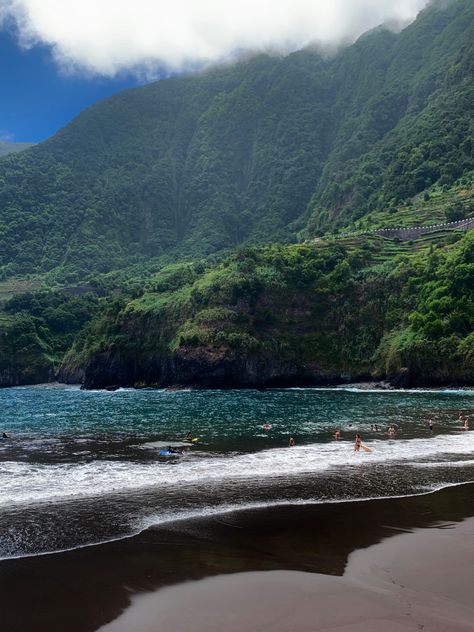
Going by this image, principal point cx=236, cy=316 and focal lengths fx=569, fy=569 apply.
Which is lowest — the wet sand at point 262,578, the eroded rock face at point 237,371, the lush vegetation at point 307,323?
the wet sand at point 262,578

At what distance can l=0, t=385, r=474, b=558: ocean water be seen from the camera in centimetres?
2202

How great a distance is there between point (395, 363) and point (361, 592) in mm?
89493

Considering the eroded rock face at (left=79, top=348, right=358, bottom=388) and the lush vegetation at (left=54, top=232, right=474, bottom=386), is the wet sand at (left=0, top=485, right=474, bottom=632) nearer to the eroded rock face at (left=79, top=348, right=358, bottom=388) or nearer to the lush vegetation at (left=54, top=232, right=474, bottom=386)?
the lush vegetation at (left=54, top=232, right=474, bottom=386)

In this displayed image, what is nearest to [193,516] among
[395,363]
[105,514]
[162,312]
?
[105,514]

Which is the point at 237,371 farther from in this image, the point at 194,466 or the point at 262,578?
the point at 262,578

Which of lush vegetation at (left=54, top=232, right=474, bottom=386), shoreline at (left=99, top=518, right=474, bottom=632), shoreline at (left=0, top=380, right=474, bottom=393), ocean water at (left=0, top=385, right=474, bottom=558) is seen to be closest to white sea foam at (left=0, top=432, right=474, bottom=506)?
ocean water at (left=0, top=385, right=474, bottom=558)

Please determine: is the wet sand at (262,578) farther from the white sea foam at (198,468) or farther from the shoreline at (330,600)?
the white sea foam at (198,468)

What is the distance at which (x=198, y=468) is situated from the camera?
3166 cm

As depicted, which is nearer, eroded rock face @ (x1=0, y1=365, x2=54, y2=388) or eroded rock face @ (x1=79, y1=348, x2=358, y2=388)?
eroded rock face @ (x1=79, y1=348, x2=358, y2=388)

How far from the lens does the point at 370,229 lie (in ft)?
523

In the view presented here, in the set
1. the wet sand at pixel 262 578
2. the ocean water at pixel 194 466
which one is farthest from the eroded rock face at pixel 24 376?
the wet sand at pixel 262 578

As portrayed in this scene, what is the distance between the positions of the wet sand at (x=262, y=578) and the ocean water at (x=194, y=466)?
229 centimetres

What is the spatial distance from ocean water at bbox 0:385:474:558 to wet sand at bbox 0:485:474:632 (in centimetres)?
229

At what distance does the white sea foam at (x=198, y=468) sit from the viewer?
1059 inches
